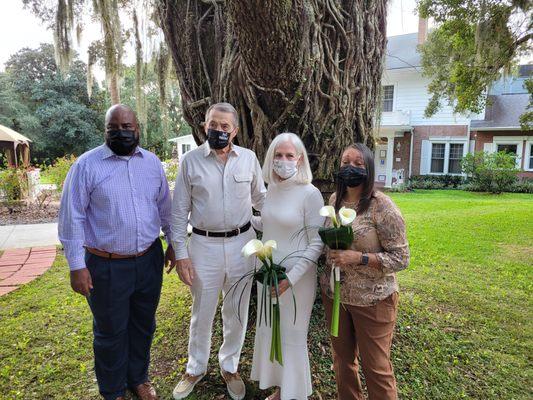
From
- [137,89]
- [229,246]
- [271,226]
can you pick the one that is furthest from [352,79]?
[137,89]

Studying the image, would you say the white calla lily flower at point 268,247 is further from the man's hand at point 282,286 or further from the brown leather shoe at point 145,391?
the brown leather shoe at point 145,391

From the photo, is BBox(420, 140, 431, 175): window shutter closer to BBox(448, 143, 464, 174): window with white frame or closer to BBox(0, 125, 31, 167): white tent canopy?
BBox(448, 143, 464, 174): window with white frame

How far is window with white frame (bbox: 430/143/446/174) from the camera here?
16.3 m

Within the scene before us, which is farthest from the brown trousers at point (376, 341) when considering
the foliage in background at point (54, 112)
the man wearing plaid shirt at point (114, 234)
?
the foliage in background at point (54, 112)

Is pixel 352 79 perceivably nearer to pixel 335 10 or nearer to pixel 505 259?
pixel 335 10

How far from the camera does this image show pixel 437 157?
16.3 m

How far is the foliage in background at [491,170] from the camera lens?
533 inches

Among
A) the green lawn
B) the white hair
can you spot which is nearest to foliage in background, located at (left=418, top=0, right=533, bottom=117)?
the green lawn

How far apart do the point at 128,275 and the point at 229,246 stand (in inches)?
24.8

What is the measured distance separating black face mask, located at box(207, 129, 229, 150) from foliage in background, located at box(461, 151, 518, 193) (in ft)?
46.2

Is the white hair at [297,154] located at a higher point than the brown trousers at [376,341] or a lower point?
higher

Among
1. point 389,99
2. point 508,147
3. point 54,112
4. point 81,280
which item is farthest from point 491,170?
point 54,112

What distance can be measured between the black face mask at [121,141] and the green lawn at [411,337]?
5.38 ft

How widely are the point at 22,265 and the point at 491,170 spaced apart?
1447 centimetres
